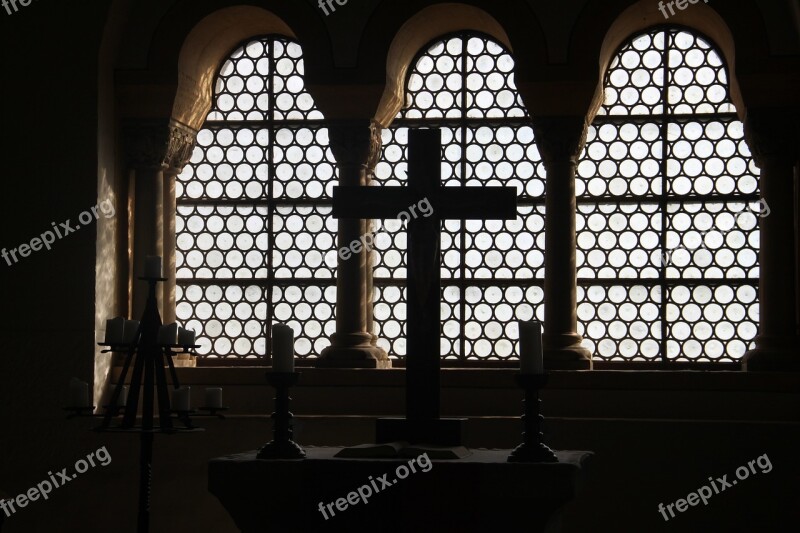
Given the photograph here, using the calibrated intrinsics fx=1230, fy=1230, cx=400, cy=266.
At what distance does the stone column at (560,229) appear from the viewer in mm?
8875

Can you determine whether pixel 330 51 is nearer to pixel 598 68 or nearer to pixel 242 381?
pixel 598 68

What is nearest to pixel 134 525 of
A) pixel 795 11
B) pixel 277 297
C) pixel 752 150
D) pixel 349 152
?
pixel 277 297

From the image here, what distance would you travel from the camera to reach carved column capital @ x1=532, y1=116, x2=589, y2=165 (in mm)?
8953

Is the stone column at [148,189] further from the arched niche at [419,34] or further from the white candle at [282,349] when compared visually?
the white candle at [282,349]

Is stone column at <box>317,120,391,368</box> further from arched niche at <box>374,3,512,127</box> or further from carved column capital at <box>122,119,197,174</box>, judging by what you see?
carved column capital at <box>122,119,197,174</box>

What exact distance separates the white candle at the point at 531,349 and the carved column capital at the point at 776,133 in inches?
170

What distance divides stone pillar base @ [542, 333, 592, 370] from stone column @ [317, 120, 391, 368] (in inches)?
48.8

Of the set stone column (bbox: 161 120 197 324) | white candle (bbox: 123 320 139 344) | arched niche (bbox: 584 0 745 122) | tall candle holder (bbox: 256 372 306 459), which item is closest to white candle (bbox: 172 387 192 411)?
white candle (bbox: 123 320 139 344)

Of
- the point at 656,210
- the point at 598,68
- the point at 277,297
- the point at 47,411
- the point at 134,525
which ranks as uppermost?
the point at 598,68

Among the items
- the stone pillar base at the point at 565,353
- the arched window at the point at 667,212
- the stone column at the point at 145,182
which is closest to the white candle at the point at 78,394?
the stone column at the point at 145,182

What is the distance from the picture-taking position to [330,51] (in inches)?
357

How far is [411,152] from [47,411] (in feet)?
13.7

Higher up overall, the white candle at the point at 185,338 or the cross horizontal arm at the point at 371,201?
the cross horizontal arm at the point at 371,201

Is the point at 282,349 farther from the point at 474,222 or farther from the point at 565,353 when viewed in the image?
the point at 474,222
